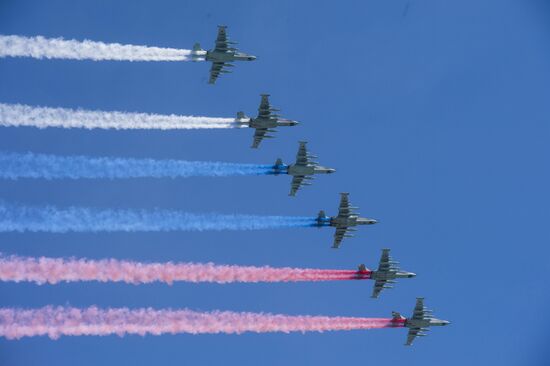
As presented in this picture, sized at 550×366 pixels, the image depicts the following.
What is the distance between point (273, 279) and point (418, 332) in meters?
24.0

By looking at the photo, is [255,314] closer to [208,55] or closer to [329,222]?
[329,222]

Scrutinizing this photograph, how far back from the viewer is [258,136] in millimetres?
119500

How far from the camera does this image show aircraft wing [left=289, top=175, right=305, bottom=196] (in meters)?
122

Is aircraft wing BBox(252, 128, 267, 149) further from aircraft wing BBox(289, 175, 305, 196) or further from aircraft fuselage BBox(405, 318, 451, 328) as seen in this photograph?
aircraft fuselage BBox(405, 318, 451, 328)

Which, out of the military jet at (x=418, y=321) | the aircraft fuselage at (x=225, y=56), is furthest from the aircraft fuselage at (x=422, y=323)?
the aircraft fuselage at (x=225, y=56)

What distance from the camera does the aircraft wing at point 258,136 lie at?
392 feet

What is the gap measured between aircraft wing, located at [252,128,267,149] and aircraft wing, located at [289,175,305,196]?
5.64 meters

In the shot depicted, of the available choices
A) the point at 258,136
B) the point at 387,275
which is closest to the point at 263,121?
the point at 258,136

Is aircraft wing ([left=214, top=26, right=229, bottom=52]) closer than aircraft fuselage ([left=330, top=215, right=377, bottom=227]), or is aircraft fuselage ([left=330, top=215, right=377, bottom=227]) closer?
aircraft wing ([left=214, top=26, right=229, bottom=52])

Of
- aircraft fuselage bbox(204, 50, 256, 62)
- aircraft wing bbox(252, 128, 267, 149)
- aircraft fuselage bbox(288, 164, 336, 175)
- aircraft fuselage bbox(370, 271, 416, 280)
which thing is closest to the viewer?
aircraft fuselage bbox(204, 50, 256, 62)

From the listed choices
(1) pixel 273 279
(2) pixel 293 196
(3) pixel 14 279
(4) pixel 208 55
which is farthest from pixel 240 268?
(3) pixel 14 279

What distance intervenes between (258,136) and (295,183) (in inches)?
257

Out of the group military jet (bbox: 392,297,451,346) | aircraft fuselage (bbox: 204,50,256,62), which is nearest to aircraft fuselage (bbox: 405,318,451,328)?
military jet (bbox: 392,297,451,346)

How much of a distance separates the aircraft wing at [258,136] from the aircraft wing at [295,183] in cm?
564
